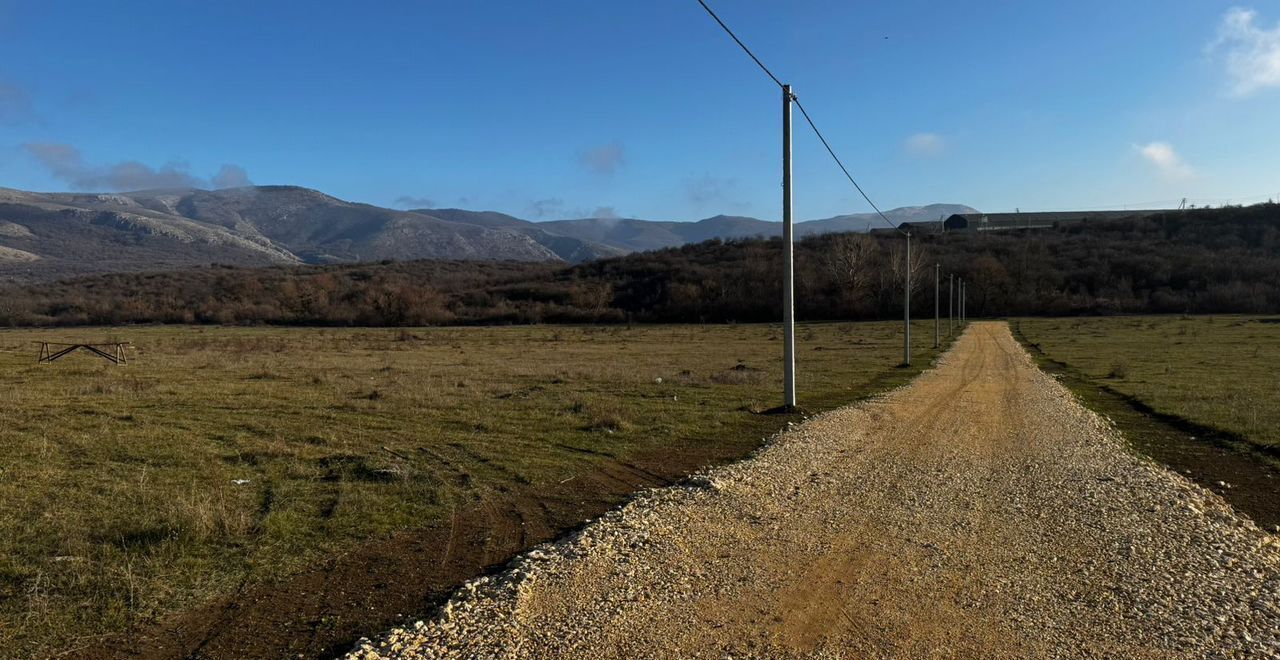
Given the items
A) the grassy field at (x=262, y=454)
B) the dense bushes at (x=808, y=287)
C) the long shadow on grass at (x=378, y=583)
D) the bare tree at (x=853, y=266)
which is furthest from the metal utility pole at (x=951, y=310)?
the long shadow on grass at (x=378, y=583)

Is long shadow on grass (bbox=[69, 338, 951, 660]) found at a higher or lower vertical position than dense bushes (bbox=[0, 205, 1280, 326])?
lower

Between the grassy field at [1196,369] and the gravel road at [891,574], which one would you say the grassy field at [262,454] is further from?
the grassy field at [1196,369]

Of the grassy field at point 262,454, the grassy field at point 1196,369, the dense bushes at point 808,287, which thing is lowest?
the grassy field at point 1196,369

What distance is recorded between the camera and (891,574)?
20.0ft

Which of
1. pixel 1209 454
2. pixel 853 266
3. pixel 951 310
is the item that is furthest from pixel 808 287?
pixel 1209 454

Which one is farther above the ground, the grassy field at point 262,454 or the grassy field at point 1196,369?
the grassy field at point 262,454

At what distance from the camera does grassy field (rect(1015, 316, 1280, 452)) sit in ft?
51.0

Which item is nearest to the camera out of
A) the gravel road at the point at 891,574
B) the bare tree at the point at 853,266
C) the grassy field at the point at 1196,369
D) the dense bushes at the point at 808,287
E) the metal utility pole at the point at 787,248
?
the gravel road at the point at 891,574

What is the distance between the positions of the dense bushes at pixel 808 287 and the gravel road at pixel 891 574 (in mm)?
81689

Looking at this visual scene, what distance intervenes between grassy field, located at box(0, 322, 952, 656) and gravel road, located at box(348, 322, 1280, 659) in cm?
231

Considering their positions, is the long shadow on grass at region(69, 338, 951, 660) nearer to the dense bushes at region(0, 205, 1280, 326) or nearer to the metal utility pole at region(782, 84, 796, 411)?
the metal utility pole at region(782, 84, 796, 411)

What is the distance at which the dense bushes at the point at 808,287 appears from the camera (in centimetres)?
10206

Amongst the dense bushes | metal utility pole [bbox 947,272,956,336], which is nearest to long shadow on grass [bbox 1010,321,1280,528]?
metal utility pole [bbox 947,272,956,336]

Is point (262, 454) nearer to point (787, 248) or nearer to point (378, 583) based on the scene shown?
point (378, 583)
